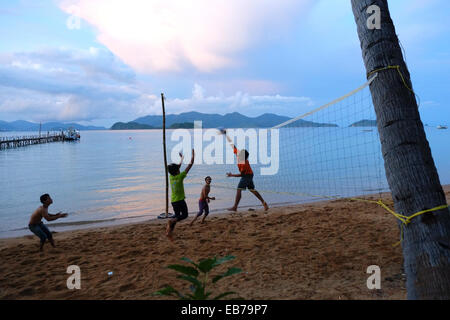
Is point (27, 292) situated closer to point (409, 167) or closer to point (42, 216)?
point (42, 216)

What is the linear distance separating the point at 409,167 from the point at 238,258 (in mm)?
3192

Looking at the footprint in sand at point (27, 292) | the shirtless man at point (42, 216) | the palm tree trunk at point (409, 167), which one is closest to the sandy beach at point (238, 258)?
the footprint in sand at point (27, 292)

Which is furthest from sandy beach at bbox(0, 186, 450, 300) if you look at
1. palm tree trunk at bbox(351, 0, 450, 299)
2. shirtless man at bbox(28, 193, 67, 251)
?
palm tree trunk at bbox(351, 0, 450, 299)

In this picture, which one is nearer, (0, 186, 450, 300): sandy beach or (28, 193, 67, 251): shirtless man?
(0, 186, 450, 300): sandy beach

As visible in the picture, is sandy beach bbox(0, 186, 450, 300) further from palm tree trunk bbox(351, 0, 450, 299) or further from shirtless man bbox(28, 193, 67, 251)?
palm tree trunk bbox(351, 0, 450, 299)

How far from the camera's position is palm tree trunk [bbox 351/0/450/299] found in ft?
7.54

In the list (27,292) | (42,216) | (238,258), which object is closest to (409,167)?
(238,258)

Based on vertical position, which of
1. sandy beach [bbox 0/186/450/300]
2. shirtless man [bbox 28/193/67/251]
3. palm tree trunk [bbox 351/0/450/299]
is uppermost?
palm tree trunk [bbox 351/0/450/299]

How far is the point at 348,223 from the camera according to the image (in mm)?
6746

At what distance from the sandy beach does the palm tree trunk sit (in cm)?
125

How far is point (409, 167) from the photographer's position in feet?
7.91
